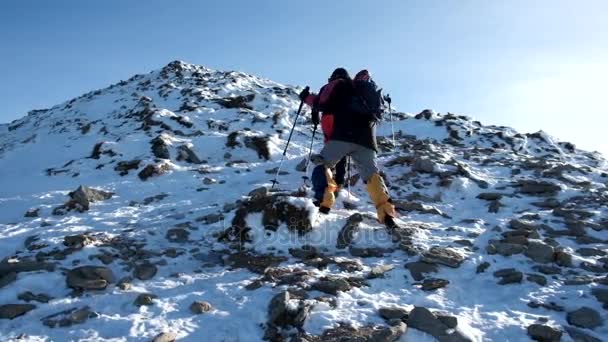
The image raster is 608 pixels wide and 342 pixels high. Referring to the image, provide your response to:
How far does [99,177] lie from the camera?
1569 cm

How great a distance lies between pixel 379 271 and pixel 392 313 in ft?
4.64

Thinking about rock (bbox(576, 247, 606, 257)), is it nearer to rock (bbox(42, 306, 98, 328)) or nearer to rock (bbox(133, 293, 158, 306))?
rock (bbox(133, 293, 158, 306))

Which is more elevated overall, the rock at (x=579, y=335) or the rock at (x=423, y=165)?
the rock at (x=423, y=165)

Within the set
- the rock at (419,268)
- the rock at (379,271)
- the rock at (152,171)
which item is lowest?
the rock at (419,268)

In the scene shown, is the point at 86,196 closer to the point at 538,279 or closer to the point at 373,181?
the point at 373,181

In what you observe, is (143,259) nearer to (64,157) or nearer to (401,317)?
(401,317)

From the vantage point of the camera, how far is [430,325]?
5.95 m

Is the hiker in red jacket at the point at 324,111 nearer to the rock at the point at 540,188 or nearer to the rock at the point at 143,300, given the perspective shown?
the rock at the point at 143,300

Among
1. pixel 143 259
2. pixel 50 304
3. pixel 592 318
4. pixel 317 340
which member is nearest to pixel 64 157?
pixel 143 259

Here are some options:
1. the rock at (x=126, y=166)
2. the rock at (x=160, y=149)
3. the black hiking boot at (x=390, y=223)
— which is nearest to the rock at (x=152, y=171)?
the rock at (x=126, y=166)

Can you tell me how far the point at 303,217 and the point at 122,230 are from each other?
3.85 m

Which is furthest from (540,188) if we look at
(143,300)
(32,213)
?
(32,213)

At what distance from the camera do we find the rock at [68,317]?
238 inches

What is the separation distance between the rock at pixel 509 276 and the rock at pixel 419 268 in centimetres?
102
